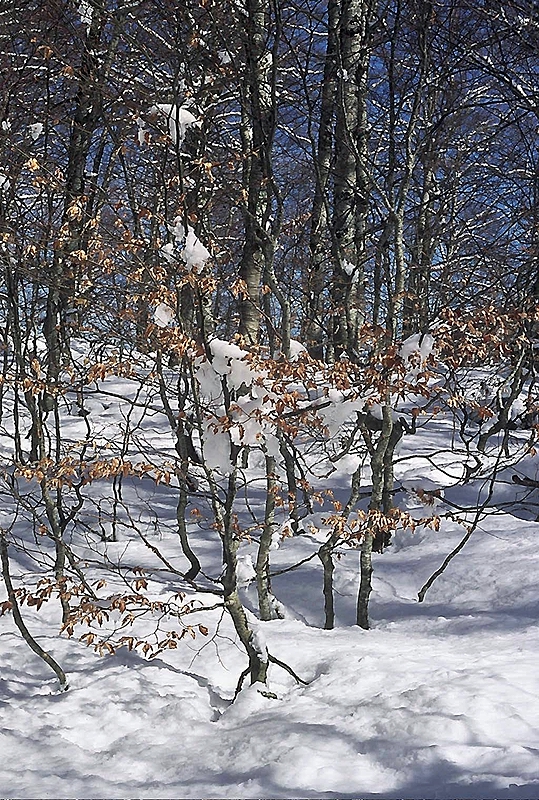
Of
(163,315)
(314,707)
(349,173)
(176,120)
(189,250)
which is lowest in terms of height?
(314,707)

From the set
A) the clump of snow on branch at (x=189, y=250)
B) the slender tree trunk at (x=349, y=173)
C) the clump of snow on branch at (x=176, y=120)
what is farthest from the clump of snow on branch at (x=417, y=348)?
the clump of snow on branch at (x=176, y=120)

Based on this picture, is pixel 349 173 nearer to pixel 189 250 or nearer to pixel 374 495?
→ pixel 374 495

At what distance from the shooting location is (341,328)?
4.50 metres

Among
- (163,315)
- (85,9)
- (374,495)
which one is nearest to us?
(163,315)

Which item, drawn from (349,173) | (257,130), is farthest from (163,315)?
(349,173)

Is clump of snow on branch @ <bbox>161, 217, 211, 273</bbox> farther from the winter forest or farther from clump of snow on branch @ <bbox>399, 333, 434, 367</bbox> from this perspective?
clump of snow on branch @ <bbox>399, 333, 434, 367</bbox>

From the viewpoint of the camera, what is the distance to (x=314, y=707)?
2980 millimetres

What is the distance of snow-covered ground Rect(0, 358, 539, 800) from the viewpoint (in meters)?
2.36

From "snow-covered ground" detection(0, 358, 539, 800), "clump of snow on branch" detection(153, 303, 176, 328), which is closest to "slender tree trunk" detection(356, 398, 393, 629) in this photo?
"snow-covered ground" detection(0, 358, 539, 800)

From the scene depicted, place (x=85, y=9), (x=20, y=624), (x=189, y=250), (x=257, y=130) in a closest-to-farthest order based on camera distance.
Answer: (x=189, y=250), (x=20, y=624), (x=257, y=130), (x=85, y=9)

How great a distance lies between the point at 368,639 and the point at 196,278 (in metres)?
2.37

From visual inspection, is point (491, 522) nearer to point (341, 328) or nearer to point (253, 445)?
point (341, 328)

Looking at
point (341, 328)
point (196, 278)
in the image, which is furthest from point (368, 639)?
point (196, 278)

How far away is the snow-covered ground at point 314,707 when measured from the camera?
2.36m
